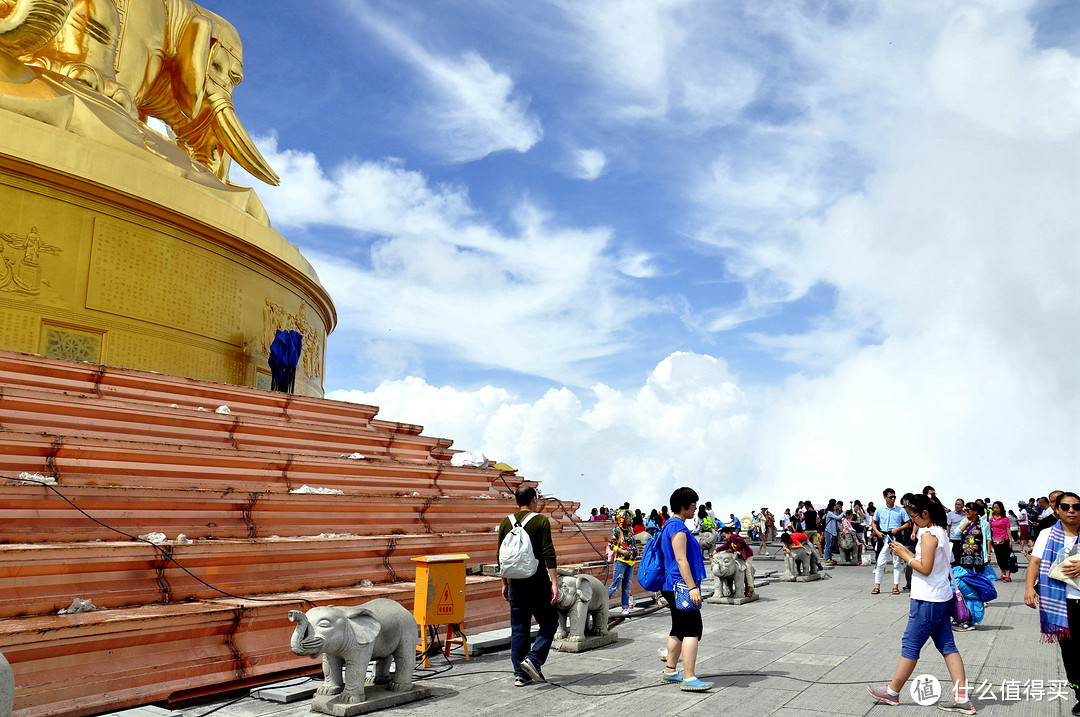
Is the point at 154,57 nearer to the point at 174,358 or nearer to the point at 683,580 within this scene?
the point at 174,358

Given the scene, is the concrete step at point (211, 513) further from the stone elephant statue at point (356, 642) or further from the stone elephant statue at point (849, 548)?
the stone elephant statue at point (849, 548)

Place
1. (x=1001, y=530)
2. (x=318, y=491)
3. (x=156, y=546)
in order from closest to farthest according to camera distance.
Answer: (x=156, y=546) < (x=318, y=491) < (x=1001, y=530)

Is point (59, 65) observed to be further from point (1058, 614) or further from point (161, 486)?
point (1058, 614)

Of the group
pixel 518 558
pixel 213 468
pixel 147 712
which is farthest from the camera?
pixel 213 468

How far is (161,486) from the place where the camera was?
22.2 feet

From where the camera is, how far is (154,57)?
13.8 m

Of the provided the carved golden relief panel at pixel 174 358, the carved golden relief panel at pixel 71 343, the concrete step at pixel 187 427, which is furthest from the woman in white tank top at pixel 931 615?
the carved golden relief panel at pixel 174 358

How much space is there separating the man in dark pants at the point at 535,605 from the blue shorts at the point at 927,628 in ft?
7.81

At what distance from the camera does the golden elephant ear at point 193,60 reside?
14.3 m

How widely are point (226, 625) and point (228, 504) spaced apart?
1.57 meters

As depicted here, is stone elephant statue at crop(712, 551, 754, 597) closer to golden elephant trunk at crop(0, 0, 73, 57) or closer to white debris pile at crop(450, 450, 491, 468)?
white debris pile at crop(450, 450, 491, 468)

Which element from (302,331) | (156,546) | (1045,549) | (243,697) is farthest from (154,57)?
(1045,549)

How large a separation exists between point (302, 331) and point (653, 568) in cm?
1111

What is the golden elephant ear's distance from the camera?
47.0ft
